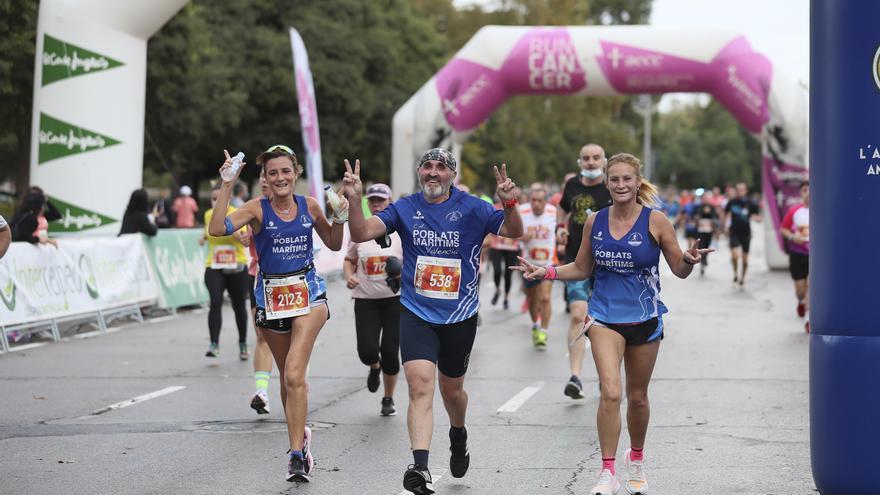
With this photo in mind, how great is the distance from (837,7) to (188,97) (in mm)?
30136

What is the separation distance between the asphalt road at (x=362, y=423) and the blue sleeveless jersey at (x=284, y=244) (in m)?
1.08

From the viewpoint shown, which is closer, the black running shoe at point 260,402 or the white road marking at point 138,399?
the black running shoe at point 260,402

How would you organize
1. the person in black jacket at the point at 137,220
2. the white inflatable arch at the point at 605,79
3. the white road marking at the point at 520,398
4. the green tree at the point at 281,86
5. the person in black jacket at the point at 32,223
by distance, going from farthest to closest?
1. the green tree at the point at 281,86
2. the white inflatable arch at the point at 605,79
3. the person in black jacket at the point at 137,220
4. the person in black jacket at the point at 32,223
5. the white road marking at the point at 520,398

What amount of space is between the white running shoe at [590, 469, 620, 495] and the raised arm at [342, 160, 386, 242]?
1.65m

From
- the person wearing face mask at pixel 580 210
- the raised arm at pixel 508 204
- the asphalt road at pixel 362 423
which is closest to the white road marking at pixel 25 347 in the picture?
the asphalt road at pixel 362 423

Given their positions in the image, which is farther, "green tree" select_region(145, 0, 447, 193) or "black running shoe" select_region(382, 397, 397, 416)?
"green tree" select_region(145, 0, 447, 193)

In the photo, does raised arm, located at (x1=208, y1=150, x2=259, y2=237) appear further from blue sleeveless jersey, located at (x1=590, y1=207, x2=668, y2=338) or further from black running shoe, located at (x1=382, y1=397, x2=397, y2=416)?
black running shoe, located at (x1=382, y1=397, x2=397, y2=416)

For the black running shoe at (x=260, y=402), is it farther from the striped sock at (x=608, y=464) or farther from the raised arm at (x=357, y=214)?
the striped sock at (x=608, y=464)

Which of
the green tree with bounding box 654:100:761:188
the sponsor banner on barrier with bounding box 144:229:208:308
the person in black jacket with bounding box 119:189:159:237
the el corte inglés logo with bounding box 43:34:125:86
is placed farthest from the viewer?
the green tree with bounding box 654:100:761:188

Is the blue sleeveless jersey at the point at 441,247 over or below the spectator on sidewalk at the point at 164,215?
below

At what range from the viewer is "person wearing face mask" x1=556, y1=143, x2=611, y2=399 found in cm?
1063

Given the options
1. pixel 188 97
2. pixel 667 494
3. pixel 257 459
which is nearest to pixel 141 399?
pixel 257 459

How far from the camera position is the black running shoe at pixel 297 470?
7.29m

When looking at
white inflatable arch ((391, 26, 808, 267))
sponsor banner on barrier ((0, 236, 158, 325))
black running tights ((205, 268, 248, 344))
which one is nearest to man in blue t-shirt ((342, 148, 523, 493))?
black running tights ((205, 268, 248, 344))
